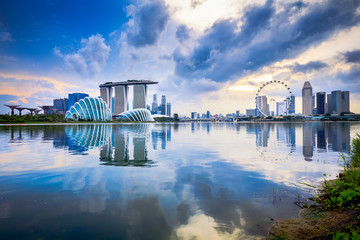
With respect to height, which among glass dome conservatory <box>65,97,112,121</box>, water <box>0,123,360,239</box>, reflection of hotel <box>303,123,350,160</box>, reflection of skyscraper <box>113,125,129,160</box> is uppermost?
glass dome conservatory <box>65,97,112,121</box>

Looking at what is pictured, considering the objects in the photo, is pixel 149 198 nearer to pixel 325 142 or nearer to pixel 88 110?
pixel 325 142

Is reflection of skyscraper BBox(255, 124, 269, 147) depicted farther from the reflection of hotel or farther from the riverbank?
the riverbank

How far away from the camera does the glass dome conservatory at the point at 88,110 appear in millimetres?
157462

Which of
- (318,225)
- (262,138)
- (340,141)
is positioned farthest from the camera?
(262,138)

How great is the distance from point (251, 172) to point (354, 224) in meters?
7.75

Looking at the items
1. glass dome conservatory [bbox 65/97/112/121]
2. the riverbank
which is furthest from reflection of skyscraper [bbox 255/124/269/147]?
glass dome conservatory [bbox 65/97/112/121]

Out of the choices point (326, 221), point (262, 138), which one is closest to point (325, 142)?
point (262, 138)

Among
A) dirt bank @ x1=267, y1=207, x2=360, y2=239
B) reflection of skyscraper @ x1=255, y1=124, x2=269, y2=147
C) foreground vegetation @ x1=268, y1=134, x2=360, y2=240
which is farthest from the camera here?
reflection of skyscraper @ x1=255, y1=124, x2=269, y2=147

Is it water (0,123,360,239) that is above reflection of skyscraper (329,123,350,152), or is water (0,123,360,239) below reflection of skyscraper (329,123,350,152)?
above

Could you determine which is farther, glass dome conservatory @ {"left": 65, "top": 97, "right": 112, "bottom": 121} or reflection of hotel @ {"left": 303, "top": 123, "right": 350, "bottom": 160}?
glass dome conservatory @ {"left": 65, "top": 97, "right": 112, "bottom": 121}

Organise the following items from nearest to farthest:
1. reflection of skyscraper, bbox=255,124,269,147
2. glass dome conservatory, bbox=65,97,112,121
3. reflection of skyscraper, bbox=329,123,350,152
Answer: reflection of skyscraper, bbox=329,123,350,152 < reflection of skyscraper, bbox=255,124,269,147 < glass dome conservatory, bbox=65,97,112,121

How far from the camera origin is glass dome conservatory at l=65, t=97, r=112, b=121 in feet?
517

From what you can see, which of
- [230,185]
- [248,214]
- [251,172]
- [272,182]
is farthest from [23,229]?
[251,172]

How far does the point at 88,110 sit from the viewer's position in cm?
15875
